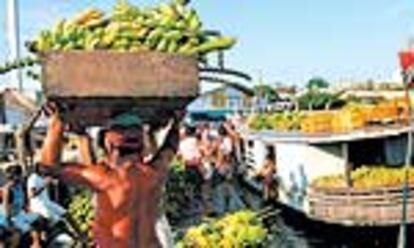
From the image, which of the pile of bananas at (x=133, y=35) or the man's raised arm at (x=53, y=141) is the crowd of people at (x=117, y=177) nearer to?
the man's raised arm at (x=53, y=141)

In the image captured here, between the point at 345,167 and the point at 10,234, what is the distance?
9732 millimetres

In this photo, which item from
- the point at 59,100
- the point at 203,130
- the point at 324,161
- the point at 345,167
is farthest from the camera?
the point at 203,130

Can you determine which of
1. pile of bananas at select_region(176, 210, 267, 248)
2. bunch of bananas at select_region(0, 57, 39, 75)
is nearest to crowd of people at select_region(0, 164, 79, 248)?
pile of bananas at select_region(176, 210, 267, 248)

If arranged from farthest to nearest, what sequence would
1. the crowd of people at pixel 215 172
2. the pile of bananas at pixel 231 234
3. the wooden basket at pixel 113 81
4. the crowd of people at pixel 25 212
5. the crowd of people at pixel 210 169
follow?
the crowd of people at pixel 215 172 → the crowd of people at pixel 210 169 → the crowd of people at pixel 25 212 → the pile of bananas at pixel 231 234 → the wooden basket at pixel 113 81

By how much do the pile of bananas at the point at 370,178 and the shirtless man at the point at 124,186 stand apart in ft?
40.8

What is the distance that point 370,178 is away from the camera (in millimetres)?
18281

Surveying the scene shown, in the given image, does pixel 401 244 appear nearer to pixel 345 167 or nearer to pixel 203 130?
pixel 345 167

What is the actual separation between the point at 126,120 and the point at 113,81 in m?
0.24

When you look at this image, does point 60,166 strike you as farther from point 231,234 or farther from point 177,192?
point 177,192

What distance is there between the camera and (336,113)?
19469 millimetres

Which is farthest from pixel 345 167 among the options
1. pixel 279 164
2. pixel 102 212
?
pixel 102 212

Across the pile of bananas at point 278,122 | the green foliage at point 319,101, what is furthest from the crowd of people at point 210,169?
the green foliage at point 319,101

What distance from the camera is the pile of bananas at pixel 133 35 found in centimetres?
485

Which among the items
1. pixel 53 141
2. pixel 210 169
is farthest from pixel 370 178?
pixel 53 141
